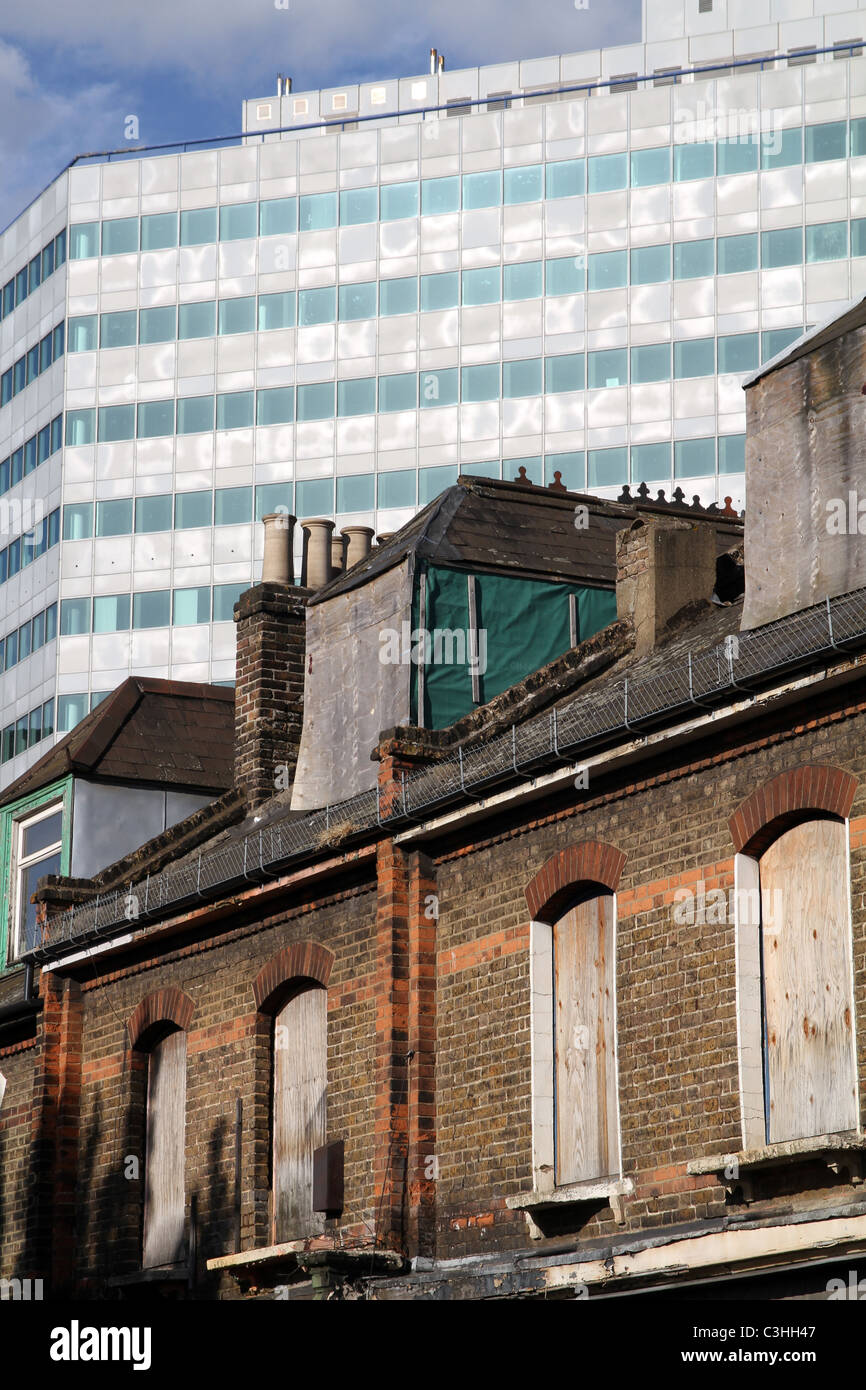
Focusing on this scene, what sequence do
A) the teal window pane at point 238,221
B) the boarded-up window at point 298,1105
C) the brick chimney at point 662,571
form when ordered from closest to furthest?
the boarded-up window at point 298,1105 < the brick chimney at point 662,571 < the teal window pane at point 238,221

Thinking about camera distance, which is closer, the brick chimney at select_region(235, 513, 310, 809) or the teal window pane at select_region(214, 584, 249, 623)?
the brick chimney at select_region(235, 513, 310, 809)

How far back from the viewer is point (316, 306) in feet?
252

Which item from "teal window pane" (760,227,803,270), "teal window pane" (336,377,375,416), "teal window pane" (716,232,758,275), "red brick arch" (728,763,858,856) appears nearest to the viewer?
"red brick arch" (728,763,858,856)

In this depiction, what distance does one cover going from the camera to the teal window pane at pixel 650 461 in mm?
71438

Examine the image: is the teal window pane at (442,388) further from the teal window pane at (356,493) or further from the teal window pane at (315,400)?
the teal window pane at (315,400)

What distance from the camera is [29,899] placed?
27.6 meters

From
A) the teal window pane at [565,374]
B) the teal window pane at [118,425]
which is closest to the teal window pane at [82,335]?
the teal window pane at [118,425]

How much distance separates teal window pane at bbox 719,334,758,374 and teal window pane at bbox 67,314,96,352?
22.2 meters

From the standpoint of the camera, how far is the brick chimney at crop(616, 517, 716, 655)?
71.7 feet

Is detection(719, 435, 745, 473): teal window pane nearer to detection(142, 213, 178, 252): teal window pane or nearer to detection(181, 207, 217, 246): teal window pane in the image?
detection(181, 207, 217, 246): teal window pane

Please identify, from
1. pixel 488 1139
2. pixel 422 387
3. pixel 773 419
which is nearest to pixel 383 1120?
pixel 488 1139

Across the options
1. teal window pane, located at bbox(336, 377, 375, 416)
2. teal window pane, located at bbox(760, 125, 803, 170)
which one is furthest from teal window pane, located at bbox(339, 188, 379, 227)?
teal window pane, located at bbox(760, 125, 803, 170)

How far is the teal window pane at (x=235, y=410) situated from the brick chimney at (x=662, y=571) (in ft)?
183

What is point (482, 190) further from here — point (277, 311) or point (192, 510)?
point (192, 510)
